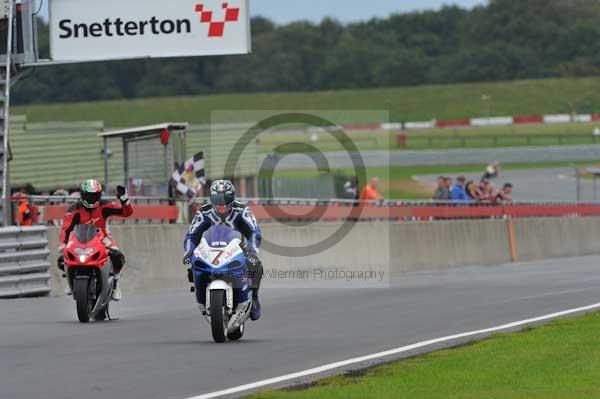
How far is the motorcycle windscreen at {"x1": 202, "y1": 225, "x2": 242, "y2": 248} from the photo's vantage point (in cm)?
1405

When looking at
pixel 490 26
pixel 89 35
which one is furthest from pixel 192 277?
pixel 490 26

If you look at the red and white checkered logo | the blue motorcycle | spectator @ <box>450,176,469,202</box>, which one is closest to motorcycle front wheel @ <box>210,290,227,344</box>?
the blue motorcycle

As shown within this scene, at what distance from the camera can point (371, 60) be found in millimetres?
117688

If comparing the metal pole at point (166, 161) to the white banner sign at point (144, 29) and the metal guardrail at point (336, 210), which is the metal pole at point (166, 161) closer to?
the metal guardrail at point (336, 210)

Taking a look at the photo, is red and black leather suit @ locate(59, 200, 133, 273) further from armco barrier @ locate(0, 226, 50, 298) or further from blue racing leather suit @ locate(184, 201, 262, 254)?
armco barrier @ locate(0, 226, 50, 298)

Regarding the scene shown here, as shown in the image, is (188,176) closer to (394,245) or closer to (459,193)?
(394,245)

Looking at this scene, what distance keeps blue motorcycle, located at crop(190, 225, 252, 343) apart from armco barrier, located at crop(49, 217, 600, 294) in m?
7.32

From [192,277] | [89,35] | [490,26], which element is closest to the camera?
[192,277]

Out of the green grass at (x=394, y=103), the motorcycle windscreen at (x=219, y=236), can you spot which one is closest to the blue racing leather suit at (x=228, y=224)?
the motorcycle windscreen at (x=219, y=236)

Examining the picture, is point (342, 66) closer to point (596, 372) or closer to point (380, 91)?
point (380, 91)

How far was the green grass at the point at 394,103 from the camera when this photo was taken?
272 feet

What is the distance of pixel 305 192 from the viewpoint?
42062mm

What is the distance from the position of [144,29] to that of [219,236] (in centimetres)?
954

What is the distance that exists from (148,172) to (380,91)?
6810 cm
